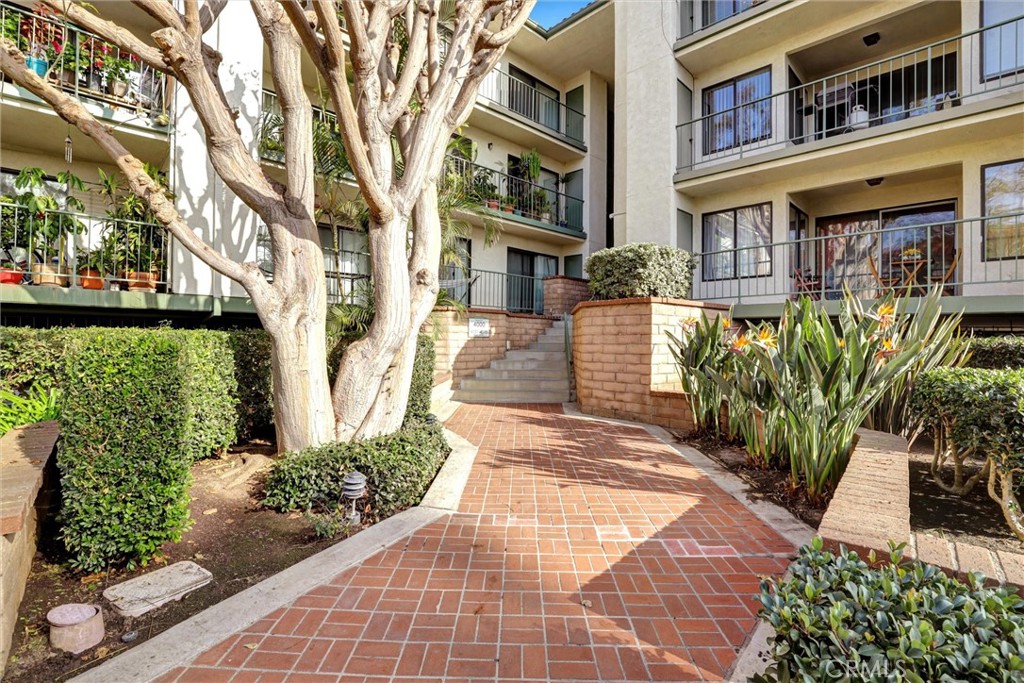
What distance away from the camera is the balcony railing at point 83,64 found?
24.6 ft

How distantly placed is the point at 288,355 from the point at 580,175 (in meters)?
14.2

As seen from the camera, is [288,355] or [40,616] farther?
[288,355]

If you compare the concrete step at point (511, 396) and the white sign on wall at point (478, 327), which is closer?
the concrete step at point (511, 396)

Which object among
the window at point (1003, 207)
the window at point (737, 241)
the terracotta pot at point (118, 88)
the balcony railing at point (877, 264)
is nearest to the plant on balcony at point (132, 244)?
the terracotta pot at point (118, 88)

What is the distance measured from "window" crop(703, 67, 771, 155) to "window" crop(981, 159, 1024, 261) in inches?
177

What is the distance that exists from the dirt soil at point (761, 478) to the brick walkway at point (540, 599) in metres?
0.40

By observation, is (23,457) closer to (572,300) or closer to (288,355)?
(288,355)

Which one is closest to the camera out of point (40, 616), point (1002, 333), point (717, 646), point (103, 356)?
point (717, 646)

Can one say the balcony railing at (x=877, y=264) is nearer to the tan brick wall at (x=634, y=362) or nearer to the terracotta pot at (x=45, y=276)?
the tan brick wall at (x=634, y=362)

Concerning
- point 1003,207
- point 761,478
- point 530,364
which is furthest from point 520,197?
point 761,478

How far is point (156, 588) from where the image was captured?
2768mm

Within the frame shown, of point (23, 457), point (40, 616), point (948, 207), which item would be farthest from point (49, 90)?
point (948, 207)

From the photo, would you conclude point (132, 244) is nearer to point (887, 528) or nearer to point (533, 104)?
point (887, 528)

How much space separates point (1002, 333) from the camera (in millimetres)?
8484
